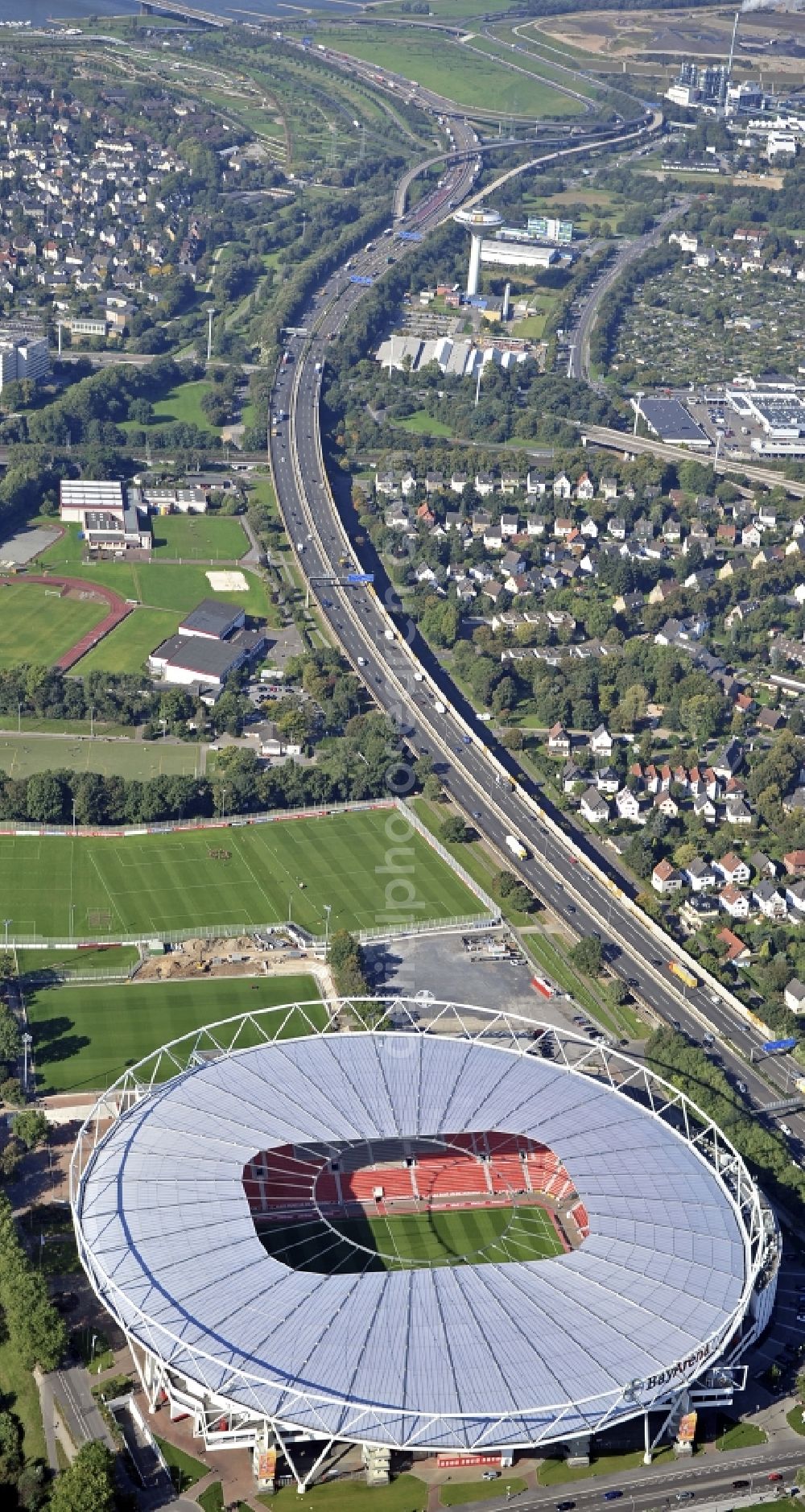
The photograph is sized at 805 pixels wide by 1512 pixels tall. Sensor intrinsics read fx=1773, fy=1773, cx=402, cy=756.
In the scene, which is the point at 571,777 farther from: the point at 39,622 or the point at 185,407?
the point at 185,407

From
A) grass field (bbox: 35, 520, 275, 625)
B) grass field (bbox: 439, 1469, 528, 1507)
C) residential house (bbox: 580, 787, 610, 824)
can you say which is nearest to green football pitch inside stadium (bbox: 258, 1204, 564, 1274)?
grass field (bbox: 439, 1469, 528, 1507)

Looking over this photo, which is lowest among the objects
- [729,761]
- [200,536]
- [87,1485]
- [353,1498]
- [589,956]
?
[353,1498]

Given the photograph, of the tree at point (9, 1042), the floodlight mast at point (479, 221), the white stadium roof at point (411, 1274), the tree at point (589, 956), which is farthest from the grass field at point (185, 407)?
the white stadium roof at point (411, 1274)

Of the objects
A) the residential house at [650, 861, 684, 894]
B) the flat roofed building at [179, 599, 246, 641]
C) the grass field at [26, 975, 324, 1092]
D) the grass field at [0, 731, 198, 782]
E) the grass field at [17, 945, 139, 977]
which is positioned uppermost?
the flat roofed building at [179, 599, 246, 641]

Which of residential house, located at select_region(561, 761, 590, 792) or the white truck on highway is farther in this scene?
residential house, located at select_region(561, 761, 590, 792)

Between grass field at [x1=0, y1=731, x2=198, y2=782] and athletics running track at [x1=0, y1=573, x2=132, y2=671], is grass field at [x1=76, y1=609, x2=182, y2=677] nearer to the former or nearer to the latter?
athletics running track at [x1=0, y1=573, x2=132, y2=671]

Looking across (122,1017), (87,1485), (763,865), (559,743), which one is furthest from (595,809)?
(87,1485)
